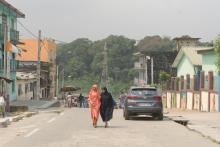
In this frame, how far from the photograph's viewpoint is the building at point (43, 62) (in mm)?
92500

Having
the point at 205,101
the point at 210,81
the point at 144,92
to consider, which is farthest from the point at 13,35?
the point at 144,92

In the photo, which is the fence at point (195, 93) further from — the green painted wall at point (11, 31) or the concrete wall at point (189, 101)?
the green painted wall at point (11, 31)

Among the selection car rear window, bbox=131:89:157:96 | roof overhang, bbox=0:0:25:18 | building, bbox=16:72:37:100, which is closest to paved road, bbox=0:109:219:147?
car rear window, bbox=131:89:157:96

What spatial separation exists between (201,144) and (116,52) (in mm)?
103328

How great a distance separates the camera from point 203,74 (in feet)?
142

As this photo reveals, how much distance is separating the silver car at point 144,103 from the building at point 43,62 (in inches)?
2466

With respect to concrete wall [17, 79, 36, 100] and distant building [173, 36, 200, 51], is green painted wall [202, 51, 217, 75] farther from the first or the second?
distant building [173, 36, 200, 51]

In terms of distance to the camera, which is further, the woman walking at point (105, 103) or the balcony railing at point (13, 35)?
the balcony railing at point (13, 35)

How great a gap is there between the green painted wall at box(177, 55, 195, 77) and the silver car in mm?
31820

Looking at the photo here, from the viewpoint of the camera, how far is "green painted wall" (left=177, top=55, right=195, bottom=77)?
59931 millimetres

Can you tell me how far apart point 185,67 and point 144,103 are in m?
36.1

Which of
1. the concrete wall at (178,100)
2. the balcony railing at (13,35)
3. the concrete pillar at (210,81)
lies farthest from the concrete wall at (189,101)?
the balcony railing at (13,35)

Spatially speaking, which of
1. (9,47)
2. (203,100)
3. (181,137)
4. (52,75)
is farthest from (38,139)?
(52,75)

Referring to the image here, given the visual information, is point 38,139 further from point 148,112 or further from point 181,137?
point 148,112
